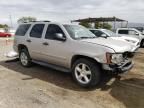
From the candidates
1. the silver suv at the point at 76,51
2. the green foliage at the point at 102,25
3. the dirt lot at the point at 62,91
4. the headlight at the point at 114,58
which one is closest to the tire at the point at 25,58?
the silver suv at the point at 76,51

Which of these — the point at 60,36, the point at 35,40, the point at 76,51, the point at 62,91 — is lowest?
the point at 62,91

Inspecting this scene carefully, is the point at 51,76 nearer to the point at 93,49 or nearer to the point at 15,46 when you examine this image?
the point at 93,49

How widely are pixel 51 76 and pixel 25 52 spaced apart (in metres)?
1.80

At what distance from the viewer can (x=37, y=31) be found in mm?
6992

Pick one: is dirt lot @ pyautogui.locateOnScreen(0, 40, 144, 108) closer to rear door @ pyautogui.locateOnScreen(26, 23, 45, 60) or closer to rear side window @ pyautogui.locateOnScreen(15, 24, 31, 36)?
rear door @ pyautogui.locateOnScreen(26, 23, 45, 60)

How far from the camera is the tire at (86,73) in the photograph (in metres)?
5.05

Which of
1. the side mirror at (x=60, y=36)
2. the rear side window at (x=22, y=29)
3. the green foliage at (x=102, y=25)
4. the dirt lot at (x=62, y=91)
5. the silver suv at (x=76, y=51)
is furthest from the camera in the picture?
the green foliage at (x=102, y=25)

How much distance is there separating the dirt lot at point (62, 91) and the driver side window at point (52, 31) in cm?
136

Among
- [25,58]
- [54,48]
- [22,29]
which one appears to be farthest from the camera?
[22,29]

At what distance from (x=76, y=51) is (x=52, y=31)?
4.67 feet

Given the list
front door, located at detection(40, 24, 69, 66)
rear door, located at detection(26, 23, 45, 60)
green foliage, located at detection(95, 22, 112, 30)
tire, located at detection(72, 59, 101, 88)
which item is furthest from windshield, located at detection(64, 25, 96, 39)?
green foliage, located at detection(95, 22, 112, 30)

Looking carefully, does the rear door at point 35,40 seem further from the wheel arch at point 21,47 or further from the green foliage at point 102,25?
the green foliage at point 102,25

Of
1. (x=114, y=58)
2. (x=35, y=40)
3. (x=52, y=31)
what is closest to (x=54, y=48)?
(x=52, y=31)

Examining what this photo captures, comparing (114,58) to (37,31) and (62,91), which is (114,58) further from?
(37,31)
